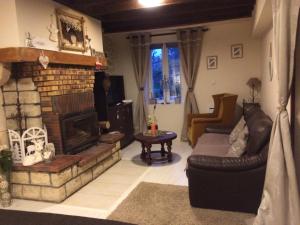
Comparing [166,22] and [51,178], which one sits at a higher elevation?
[166,22]

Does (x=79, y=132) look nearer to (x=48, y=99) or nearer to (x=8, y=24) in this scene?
(x=48, y=99)

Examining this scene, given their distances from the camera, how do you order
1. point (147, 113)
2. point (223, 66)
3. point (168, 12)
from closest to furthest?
1. point (168, 12)
2. point (223, 66)
3. point (147, 113)

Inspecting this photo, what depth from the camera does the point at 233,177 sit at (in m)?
2.53

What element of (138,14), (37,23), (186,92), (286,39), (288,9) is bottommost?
(186,92)

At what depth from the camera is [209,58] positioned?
5.73 meters

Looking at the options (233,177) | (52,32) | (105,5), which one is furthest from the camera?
(105,5)

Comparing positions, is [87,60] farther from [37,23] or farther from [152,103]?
[152,103]

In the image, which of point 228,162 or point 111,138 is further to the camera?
point 111,138

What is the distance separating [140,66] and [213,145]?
3019 millimetres

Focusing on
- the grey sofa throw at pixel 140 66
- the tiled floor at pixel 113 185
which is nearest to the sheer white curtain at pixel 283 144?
the tiled floor at pixel 113 185

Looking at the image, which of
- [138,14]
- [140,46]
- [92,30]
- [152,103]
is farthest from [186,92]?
[92,30]

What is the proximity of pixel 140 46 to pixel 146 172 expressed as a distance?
3.16m

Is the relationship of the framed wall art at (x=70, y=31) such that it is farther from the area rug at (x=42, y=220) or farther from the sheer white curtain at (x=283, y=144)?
the sheer white curtain at (x=283, y=144)

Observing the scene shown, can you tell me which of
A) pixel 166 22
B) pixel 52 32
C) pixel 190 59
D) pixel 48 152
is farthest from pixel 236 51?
pixel 48 152
